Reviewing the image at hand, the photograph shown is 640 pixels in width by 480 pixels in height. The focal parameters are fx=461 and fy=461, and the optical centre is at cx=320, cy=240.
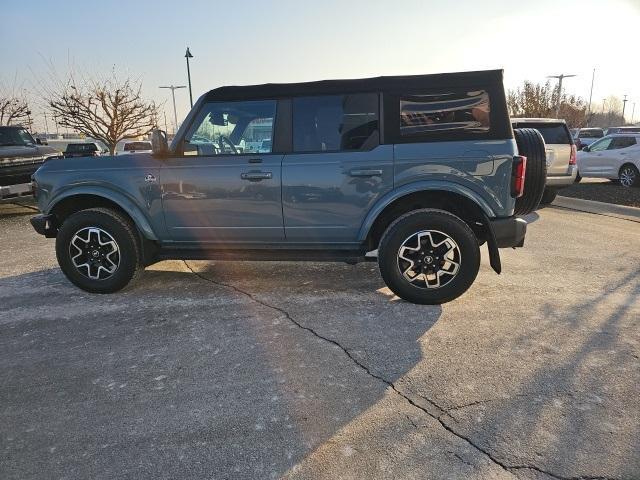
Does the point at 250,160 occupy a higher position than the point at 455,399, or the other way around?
the point at 250,160

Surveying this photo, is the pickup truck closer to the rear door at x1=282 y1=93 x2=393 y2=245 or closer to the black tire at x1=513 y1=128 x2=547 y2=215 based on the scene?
the rear door at x1=282 y1=93 x2=393 y2=245

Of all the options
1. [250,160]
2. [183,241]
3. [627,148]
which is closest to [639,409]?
[250,160]

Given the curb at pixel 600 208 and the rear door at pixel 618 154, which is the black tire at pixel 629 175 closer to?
the rear door at pixel 618 154

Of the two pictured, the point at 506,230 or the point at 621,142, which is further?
the point at 621,142

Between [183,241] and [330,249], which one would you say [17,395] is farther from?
[330,249]

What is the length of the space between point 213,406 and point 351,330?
1.33 metres

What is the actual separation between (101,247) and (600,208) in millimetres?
9541

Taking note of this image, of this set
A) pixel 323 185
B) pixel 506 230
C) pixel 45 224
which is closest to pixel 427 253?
pixel 506 230

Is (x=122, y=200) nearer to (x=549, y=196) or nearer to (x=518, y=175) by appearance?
(x=518, y=175)

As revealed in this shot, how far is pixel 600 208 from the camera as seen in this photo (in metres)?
9.64

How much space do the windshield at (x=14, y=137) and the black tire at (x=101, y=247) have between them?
25.8ft

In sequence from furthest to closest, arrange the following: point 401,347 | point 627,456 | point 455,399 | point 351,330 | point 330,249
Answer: point 330,249 → point 351,330 → point 401,347 → point 455,399 → point 627,456

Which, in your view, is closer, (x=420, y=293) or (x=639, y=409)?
(x=639, y=409)

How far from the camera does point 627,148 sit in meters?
13.3
